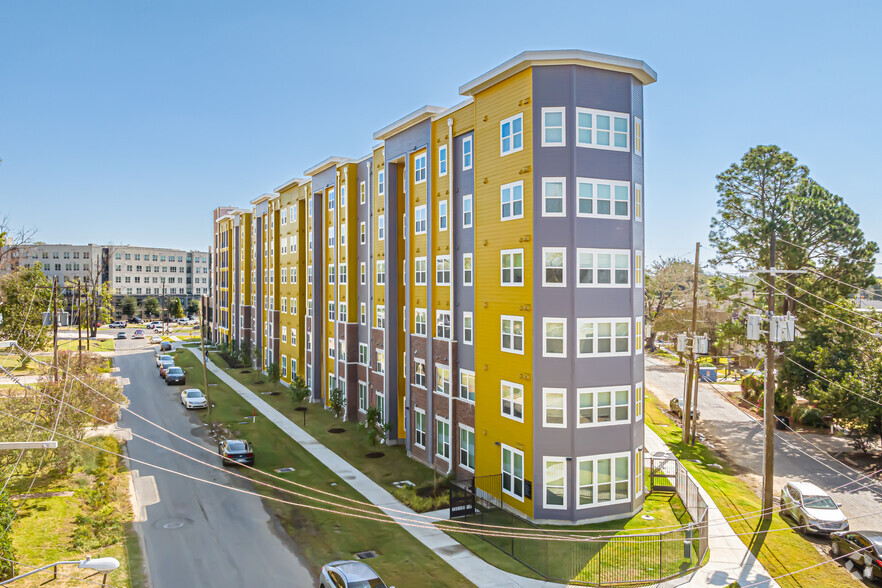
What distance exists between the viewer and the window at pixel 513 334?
81.9 ft

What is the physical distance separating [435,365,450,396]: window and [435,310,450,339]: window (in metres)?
1.70

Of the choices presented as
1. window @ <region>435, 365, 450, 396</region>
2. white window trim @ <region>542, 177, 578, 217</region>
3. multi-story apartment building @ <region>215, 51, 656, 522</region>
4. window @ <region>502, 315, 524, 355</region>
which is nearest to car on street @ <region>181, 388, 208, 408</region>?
multi-story apartment building @ <region>215, 51, 656, 522</region>

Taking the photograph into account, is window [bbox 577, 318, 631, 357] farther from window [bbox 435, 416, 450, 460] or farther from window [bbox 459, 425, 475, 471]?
window [bbox 435, 416, 450, 460]

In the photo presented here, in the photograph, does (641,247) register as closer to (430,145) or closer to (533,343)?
(533,343)

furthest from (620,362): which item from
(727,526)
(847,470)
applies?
(847,470)

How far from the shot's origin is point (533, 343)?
79.4 feet

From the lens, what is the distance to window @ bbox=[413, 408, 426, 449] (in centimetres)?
3297

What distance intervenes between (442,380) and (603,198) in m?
12.9

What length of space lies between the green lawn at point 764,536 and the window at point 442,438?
13.0 meters

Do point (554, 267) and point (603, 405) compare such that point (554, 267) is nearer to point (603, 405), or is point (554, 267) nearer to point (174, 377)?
point (603, 405)

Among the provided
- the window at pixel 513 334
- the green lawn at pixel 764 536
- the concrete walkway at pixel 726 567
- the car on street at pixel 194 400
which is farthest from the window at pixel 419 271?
the car on street at pixel 194 400

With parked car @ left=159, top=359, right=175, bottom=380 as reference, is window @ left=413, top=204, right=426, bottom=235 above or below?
above

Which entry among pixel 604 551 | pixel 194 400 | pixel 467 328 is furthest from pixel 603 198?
pixel 194 400

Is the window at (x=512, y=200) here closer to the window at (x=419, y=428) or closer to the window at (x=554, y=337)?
the window at (x=554, y=337)
